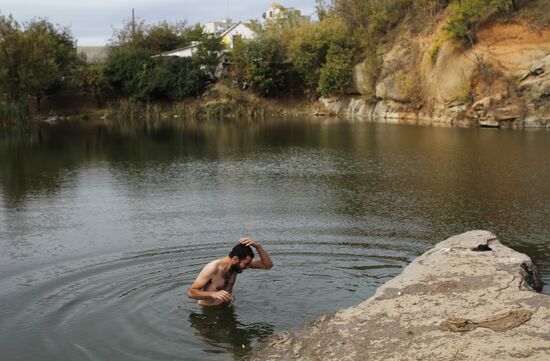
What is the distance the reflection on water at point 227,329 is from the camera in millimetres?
9805

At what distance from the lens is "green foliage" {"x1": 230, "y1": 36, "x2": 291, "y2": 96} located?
7031 centimetres

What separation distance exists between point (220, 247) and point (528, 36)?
3997 cm

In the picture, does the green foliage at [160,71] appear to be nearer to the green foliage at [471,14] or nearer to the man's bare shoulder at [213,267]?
the green foliage at [471,14]

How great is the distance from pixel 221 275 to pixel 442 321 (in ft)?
12.3

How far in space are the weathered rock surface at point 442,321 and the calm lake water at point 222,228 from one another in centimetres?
131

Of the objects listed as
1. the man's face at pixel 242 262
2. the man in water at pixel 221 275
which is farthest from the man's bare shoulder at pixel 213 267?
the man's face at pixel 242 262

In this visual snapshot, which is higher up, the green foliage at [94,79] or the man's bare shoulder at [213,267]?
the green foliage at [94,79]

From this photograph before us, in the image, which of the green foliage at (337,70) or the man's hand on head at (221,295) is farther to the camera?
the green foliage at (337,70)

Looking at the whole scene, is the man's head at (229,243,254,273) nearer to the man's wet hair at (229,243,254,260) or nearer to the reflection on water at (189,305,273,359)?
the man's wet hair at (229,243,254,260)

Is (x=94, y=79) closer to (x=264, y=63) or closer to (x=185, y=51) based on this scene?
(x=185, y=51)

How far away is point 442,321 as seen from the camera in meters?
8.40

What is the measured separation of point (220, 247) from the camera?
596 inches

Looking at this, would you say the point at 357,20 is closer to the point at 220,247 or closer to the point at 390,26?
the point at 390,26

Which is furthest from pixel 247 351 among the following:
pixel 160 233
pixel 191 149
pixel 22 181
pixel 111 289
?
pixel 191 149
